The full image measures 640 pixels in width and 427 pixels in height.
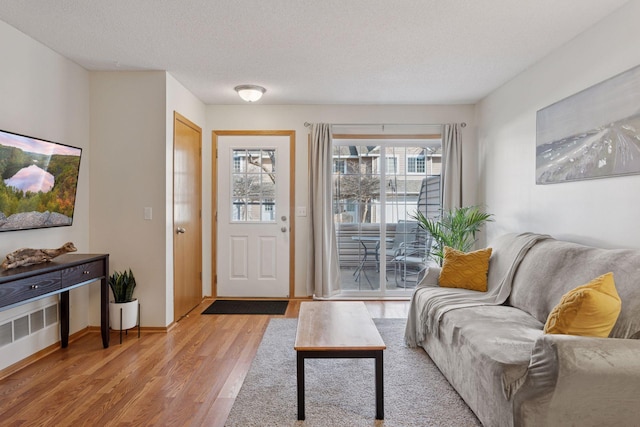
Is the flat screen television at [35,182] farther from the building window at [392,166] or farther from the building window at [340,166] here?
the building window at [392,166]

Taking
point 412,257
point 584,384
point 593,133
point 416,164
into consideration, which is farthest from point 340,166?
point 584,384

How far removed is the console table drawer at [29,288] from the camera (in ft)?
7.62

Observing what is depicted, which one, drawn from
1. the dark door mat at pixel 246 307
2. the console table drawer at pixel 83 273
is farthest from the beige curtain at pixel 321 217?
the console table drawer at pixel 83 273

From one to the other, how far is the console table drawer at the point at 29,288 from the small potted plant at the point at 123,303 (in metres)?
0.79

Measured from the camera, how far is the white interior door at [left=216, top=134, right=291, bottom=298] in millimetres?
4910

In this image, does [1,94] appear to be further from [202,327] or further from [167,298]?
[202,327]

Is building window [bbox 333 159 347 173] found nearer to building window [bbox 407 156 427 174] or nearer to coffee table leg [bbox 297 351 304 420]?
building window [bbox 407 156 427 174]

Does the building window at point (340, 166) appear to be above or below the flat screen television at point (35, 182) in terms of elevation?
above

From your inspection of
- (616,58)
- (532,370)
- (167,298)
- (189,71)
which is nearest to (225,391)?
(167,298)

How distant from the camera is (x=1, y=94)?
2715 millimetres

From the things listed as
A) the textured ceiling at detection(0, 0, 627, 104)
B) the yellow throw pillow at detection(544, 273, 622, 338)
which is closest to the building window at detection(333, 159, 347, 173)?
the textured ceiling at detection(0, 0, 627, 104)

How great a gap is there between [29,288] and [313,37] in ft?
8.54

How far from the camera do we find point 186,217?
14.0 feet

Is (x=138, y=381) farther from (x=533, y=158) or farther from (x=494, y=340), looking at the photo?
(x=533, y=158)
